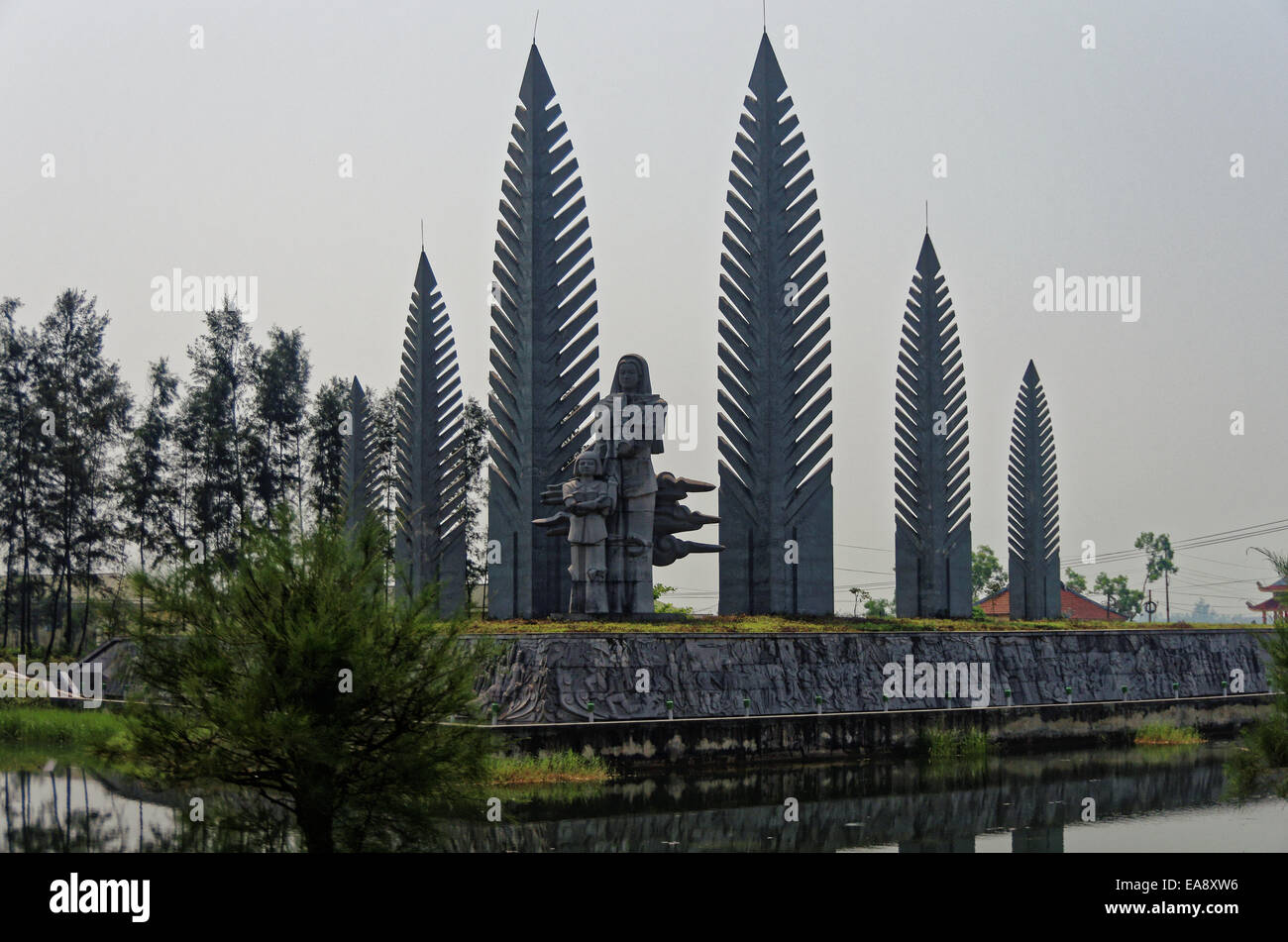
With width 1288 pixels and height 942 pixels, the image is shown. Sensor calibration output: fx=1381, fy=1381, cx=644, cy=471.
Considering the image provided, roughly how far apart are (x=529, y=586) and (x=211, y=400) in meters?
15.5

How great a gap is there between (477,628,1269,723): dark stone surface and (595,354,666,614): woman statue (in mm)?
2530

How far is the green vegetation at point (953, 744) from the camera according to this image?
24.2m

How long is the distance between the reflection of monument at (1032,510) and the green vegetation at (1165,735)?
604 inches

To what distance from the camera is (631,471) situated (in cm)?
2538

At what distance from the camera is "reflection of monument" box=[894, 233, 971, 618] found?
37844mm

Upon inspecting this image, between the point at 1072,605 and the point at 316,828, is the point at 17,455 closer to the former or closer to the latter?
the point at 316,828

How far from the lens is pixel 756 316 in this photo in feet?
102

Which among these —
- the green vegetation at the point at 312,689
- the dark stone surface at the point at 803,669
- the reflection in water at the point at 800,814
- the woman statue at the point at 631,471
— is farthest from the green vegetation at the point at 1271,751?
the woman statue at the point at 631,471

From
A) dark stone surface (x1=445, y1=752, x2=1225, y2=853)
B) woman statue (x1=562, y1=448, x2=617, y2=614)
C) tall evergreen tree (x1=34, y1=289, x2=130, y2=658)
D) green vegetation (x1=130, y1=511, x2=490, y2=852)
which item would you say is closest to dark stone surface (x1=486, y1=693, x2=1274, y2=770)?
dark stone surface (x1=445, y1=752, x2=1225, y2=853)

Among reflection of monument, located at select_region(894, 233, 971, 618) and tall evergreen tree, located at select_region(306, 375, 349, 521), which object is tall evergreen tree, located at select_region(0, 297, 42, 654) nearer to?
tall evergreen tree, located at select_region(306, 375, 349, 521)

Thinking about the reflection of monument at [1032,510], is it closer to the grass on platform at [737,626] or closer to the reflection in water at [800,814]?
the grass on platform at [737,626]
